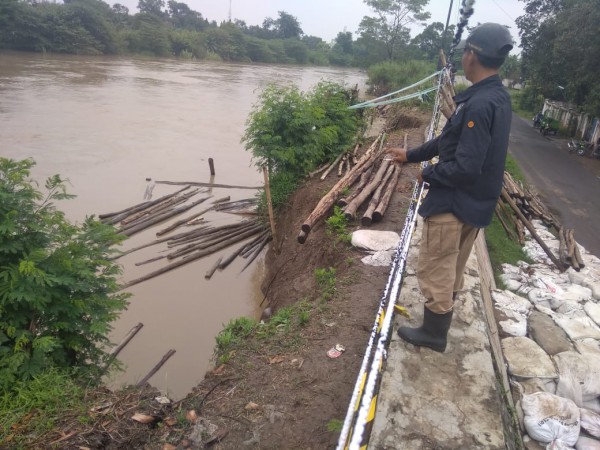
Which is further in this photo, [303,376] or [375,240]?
[375,240]

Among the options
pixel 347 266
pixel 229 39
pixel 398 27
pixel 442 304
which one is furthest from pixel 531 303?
pixel 229 39

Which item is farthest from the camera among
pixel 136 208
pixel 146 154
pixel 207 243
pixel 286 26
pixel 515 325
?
pixel 286 26

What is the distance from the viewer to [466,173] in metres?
2.45

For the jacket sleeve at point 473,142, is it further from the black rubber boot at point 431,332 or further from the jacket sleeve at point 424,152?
the black rubber boot at point 431,332

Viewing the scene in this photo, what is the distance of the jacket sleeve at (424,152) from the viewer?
311cm

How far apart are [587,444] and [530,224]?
5.20 metres

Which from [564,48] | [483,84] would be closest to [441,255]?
[483,84]

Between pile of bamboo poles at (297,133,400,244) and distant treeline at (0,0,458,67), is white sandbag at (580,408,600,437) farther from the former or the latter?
distant treeline at (0,0,458,67)

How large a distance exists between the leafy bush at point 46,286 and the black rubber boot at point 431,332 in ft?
9.18

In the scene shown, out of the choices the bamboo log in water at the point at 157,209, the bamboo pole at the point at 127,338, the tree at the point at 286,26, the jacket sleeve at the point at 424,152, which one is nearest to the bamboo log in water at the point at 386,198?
the jacket sleeve at the point at 424,152

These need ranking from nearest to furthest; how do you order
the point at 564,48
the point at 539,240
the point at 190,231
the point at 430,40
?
the point at 539,240, the point at 190,231, the point at 564,48, the point at 430,40

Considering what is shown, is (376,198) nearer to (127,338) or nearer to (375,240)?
(375,240)

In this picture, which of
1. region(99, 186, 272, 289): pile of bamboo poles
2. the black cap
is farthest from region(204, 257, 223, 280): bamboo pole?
the black cap

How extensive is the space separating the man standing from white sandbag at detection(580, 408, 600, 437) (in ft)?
3.77
